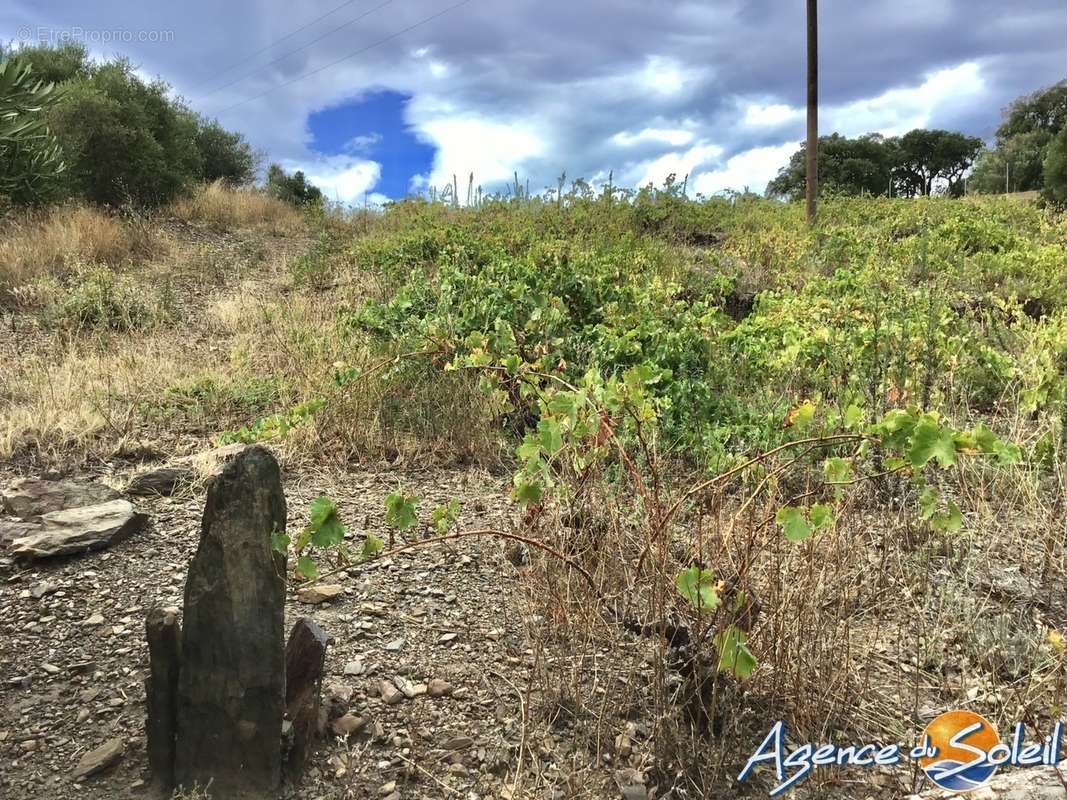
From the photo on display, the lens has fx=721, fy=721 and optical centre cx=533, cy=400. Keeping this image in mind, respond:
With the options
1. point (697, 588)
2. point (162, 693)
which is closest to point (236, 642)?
point (162, 693)

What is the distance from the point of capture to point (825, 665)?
199cm

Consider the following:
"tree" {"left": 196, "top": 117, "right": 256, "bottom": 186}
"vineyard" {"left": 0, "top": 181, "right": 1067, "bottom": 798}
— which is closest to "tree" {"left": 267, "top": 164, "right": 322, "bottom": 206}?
"tree" {"left": 196, "top": 117, "right": 256, "bottom": 186}

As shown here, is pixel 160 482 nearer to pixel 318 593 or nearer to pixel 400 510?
pixel 318 593

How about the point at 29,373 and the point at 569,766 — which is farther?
the point at 29,373

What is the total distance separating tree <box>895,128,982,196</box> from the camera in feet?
127

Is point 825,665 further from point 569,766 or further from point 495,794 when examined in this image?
point 495,794

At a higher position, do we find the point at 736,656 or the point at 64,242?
the point at 64,242

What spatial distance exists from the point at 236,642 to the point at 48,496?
239cm

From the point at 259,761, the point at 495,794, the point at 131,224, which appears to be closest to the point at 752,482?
the point at 495,794

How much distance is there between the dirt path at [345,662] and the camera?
196 cm

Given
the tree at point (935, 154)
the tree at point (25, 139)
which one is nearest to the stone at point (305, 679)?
the tree at point (25, 139)

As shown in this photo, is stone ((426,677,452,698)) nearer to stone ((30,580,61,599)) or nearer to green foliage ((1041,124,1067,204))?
stone ((30,580,61,599))

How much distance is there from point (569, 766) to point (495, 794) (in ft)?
0.71

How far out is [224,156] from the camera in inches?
709
